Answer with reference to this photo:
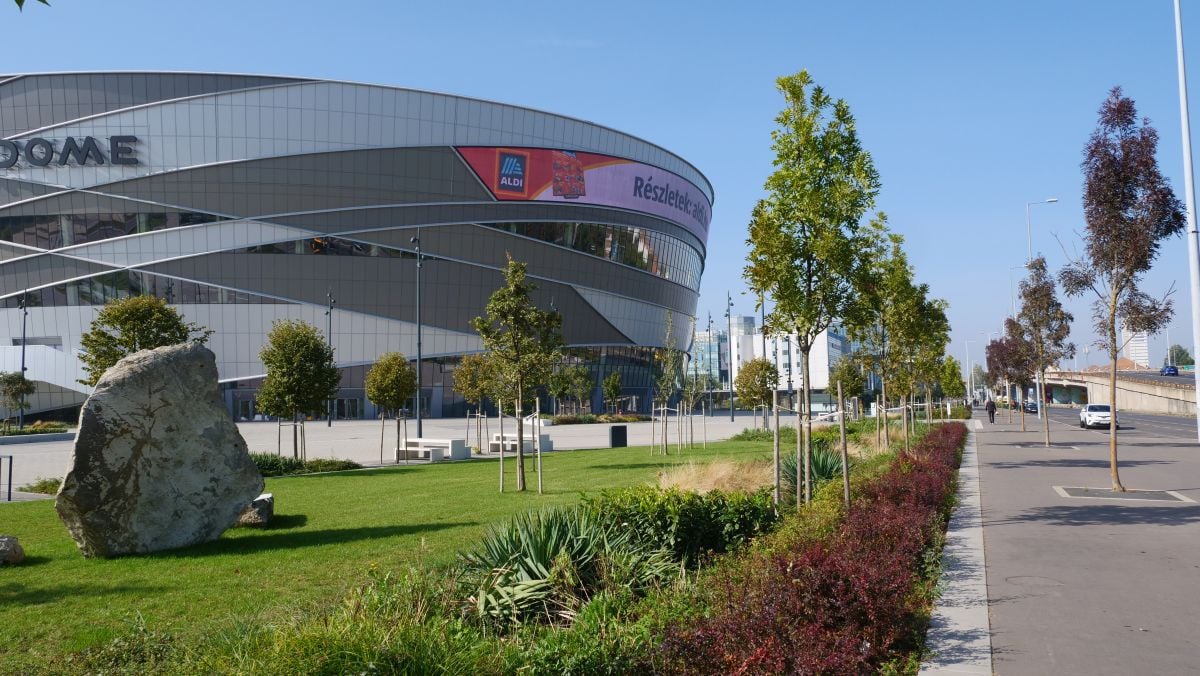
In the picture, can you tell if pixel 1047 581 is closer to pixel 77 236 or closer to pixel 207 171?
pixel 207 171

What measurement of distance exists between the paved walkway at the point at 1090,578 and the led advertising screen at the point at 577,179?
55860mm

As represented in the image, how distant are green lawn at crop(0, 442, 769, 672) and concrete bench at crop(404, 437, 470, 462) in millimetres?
9979

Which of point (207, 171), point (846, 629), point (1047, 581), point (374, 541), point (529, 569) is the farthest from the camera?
point (207, 171)

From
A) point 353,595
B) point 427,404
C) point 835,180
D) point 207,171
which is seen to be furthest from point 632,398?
point 353,595

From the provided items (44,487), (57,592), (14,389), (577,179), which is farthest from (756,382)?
(14,389)

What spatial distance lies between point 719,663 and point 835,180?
358 inches

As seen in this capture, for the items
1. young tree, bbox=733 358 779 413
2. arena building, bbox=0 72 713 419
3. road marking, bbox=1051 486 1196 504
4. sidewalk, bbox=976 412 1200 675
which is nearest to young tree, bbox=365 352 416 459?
young tree, bbox=733 358 779 413

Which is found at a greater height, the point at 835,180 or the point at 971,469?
the point at 835,180

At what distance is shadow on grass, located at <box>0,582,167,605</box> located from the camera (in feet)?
28.1

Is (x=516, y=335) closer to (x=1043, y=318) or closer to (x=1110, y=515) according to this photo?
(x=1110, y=515)

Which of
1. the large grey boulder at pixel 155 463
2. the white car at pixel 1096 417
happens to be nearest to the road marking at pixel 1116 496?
the large grey boulder at pixel 155 463

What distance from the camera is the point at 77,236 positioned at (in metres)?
63.6

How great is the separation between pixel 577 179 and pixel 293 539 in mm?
63261

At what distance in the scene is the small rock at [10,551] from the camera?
10406 millimetres
